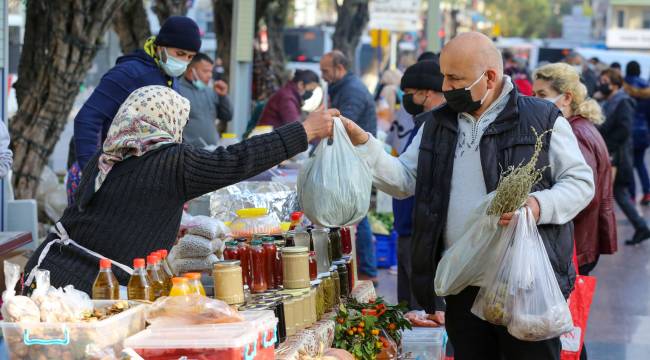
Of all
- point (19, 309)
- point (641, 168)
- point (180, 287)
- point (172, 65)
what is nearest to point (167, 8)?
point (641, 168)

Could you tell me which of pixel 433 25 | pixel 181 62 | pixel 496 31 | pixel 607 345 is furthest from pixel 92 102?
pixel 496 31

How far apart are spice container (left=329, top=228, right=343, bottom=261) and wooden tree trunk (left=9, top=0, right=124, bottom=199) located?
5532mm

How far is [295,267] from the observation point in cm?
466

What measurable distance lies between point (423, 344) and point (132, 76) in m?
2.62

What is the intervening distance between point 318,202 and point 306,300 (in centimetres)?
51

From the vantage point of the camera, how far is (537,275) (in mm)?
4277

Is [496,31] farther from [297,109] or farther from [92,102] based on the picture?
[92,102]

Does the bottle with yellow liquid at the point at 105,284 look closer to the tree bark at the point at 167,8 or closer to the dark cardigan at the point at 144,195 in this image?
the dark cardigan at the point at 144,195

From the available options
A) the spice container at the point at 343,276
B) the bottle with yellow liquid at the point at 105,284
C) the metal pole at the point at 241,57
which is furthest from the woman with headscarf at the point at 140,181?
the metal pole at the point at 241,57

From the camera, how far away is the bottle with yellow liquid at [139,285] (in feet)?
13.2

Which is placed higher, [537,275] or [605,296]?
[537,275]

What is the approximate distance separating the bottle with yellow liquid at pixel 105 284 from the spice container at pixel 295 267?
0.88 meters

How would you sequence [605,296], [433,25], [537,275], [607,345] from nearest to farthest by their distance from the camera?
1. [537,275]
2. [607,345]
3. [605,296]
4. [433,25]

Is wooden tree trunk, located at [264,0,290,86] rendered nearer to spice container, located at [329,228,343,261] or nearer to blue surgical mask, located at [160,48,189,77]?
blue surgical mask, located at [160,48,189,77]
